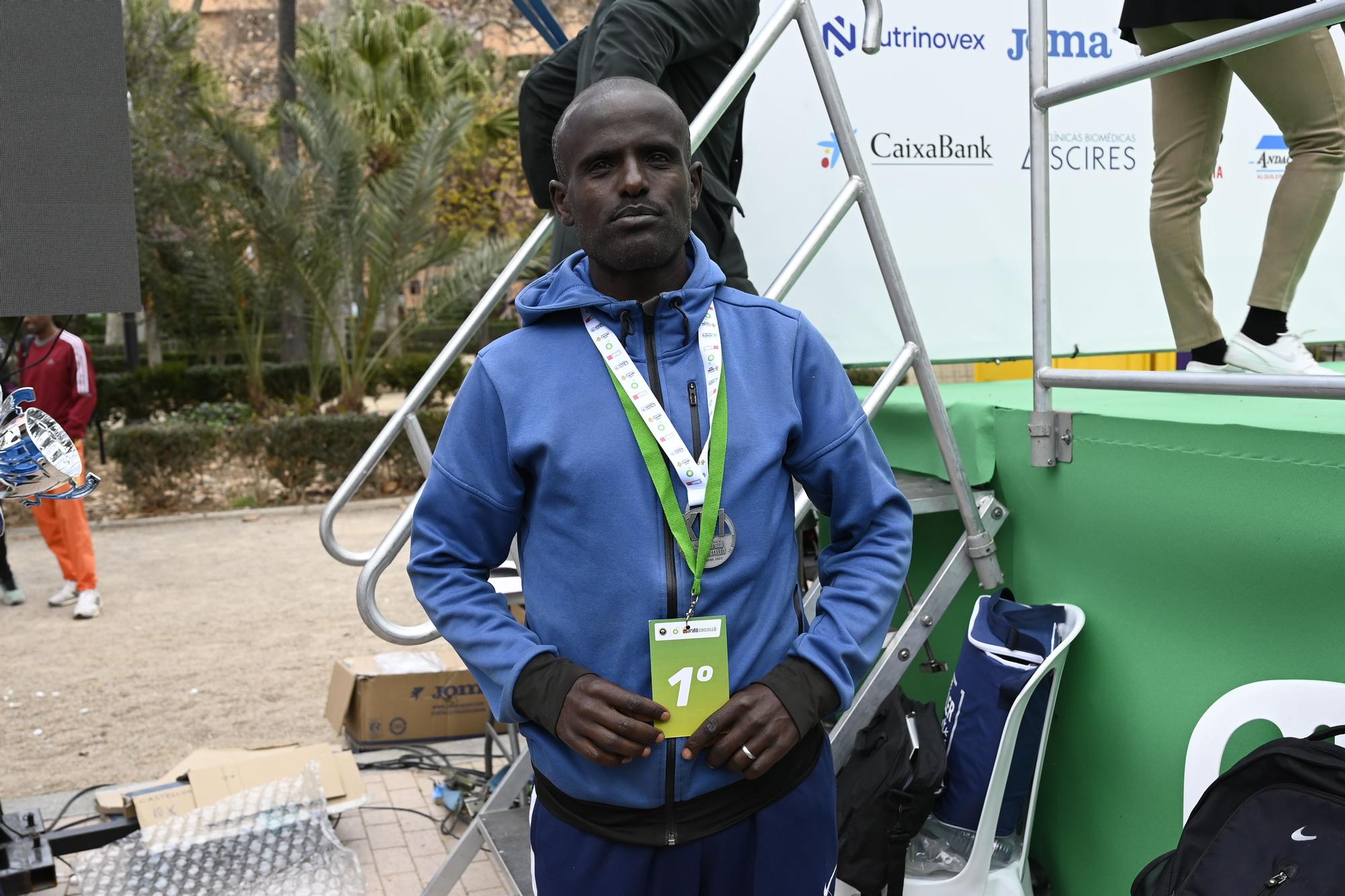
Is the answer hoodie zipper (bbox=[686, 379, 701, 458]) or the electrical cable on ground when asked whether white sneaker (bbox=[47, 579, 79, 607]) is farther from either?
hoodie zipper (bbox=[686, 379, 701, 458])

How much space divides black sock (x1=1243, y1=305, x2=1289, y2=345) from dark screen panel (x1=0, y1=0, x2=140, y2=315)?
2.41 meters

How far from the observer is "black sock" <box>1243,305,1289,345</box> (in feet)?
9.27

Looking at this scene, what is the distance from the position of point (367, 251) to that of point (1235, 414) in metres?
11.3

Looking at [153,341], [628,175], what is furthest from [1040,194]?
[153,341]

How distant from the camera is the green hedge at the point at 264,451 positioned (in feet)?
36.8

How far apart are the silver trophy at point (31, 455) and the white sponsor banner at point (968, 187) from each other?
7.26ft

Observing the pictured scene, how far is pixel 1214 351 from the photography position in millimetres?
A: 3012

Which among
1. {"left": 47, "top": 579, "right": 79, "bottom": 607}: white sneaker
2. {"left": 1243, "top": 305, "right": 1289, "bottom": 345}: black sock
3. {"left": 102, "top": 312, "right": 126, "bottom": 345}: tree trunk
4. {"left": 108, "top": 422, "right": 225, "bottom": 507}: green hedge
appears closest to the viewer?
{"left": 1243, "top": 305, "right": 1289, "bottom": 345}: black sock

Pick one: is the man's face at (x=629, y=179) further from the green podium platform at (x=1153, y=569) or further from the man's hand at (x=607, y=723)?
the green podium platform at (x=1153, y=569)

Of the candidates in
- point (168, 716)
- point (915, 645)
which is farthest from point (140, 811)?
point (915, 645)

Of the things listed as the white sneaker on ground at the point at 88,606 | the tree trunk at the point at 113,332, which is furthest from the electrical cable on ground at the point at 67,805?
the tree trunk at the point at 113,332

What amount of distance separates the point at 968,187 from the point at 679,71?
1583 mm

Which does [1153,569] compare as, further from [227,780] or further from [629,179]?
[227,780]

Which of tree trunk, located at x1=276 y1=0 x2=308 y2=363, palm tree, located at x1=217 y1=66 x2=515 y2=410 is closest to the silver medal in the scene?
palm tree, located at x1=217 y1=66 x2=515 y2=410
